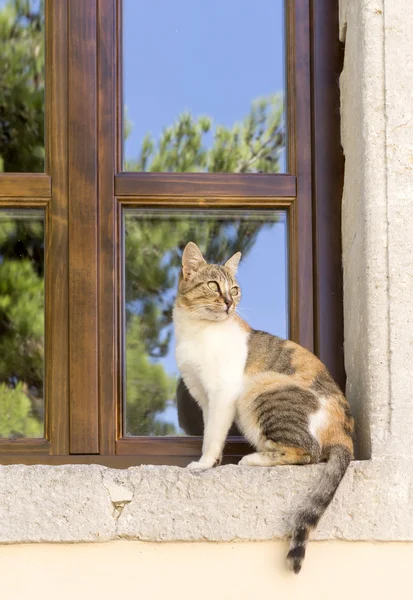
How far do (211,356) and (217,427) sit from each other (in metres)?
0.23

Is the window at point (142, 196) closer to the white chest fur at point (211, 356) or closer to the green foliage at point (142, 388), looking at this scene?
the green foliage at point (142, 388)

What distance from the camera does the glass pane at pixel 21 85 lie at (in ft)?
10.0

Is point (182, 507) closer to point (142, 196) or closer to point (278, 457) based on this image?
point (278, 457)

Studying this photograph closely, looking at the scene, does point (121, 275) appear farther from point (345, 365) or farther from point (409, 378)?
point (409, 378)

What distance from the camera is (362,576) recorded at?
8.17 feet

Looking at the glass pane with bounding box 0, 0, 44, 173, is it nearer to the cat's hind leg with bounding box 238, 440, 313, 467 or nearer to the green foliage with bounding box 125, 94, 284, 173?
the green foliage with bounding box 125, 94, 284, 173

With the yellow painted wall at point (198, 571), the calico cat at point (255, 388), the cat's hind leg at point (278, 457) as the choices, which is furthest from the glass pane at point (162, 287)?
the yellow painted wall at point (198, 571)

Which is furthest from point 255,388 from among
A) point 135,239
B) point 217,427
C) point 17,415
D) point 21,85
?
point 21,85

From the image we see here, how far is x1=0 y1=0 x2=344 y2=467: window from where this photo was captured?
2.82 metres

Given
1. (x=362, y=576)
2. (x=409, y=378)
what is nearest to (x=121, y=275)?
(x=409, y=378)

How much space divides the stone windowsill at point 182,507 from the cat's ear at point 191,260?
0.73m

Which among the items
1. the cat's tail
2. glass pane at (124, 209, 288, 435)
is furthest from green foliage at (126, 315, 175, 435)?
the cat's tail

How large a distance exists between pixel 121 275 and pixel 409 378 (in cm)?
101

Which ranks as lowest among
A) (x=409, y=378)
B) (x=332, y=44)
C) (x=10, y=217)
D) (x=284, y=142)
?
(x=409, y=378)
